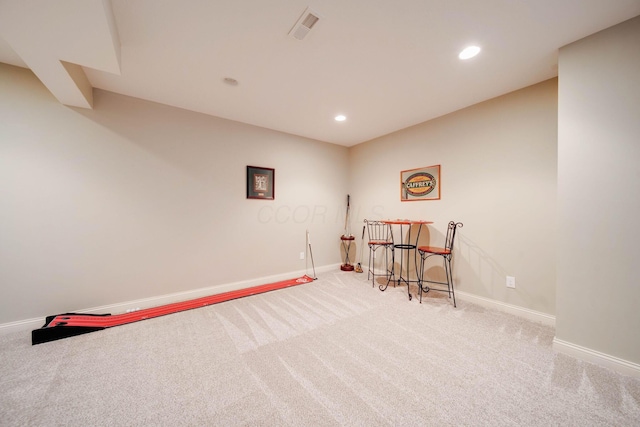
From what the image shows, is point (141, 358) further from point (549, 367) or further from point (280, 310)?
point (549, 367)

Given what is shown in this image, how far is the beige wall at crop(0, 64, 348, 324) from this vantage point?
2172mm

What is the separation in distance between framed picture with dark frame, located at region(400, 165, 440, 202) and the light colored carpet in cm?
173

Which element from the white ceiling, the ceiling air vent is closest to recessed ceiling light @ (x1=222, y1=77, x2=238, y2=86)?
the white ceiling

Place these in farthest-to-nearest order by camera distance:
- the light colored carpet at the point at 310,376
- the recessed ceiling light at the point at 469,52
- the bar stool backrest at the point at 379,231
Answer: the bar stool backrest at the point at 379,231 < the recessed ceiling light at the point at 469,52 < the light colored carpet at the point at 310,376

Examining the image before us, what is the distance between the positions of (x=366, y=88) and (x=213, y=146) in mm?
2200

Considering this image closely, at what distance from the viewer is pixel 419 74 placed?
87.9 inches

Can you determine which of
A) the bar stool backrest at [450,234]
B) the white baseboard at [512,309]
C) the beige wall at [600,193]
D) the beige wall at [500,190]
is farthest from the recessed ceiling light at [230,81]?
the white baseboard at [512,309]

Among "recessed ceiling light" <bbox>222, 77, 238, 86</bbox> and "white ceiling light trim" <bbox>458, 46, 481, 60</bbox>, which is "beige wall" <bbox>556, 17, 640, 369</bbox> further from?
"recessed ceiling light" <bbox>222, 77, 238, 86</bbox>

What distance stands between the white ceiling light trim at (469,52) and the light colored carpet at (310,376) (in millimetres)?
2548

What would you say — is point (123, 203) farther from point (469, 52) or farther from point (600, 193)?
point (600, 193)

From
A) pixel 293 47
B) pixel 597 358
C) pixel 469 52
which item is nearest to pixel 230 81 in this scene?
pixel 293 47

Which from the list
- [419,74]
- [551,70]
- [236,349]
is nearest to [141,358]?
[236,349]

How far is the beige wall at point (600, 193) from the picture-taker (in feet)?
5.23

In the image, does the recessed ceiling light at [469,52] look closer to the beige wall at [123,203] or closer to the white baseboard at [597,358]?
the white baseboard at [597,358]
